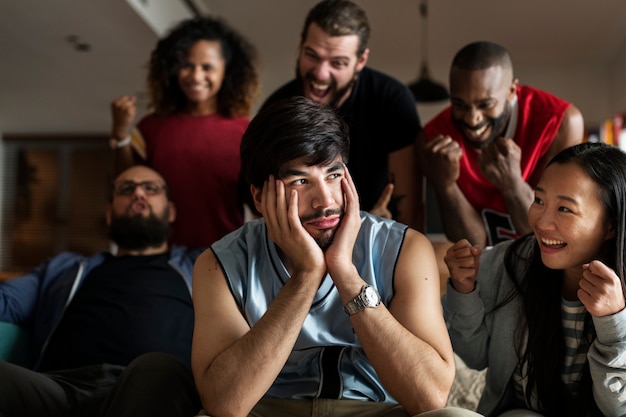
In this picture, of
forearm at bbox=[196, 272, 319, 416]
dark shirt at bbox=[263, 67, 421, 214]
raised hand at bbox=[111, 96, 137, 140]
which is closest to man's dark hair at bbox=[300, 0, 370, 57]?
dark shirt at bbox=[263, 67, 421, 214]

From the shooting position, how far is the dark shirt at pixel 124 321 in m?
1.99

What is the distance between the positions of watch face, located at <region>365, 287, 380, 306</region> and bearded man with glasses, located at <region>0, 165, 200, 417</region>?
2.16ft

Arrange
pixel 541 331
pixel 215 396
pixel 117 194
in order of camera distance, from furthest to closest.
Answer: pixel 117 194, pixel 541 331, pixel 215 396

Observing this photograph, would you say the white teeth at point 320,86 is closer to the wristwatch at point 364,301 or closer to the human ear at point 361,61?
the human ear at point 361,61

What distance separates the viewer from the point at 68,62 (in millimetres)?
6367

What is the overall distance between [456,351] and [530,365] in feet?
0.60

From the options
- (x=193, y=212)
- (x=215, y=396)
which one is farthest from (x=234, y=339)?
(x=193, y=212)

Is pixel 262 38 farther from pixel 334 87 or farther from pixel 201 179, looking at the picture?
pixel 334 87

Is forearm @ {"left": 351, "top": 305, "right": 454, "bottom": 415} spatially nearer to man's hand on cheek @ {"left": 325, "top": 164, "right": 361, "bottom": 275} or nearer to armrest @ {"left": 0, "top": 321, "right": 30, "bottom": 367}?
man's hand on cheek @ {"left": 325, "top": 164, "right": 361, "bottom": 275}

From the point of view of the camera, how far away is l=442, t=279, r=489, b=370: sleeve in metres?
1.56

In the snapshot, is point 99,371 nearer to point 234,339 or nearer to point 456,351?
point 234,339

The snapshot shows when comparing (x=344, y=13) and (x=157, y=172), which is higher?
(x=344, y=13)

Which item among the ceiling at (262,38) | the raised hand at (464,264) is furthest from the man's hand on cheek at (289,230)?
the ceiling at (262,38)

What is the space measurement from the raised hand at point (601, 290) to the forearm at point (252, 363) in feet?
1.81
